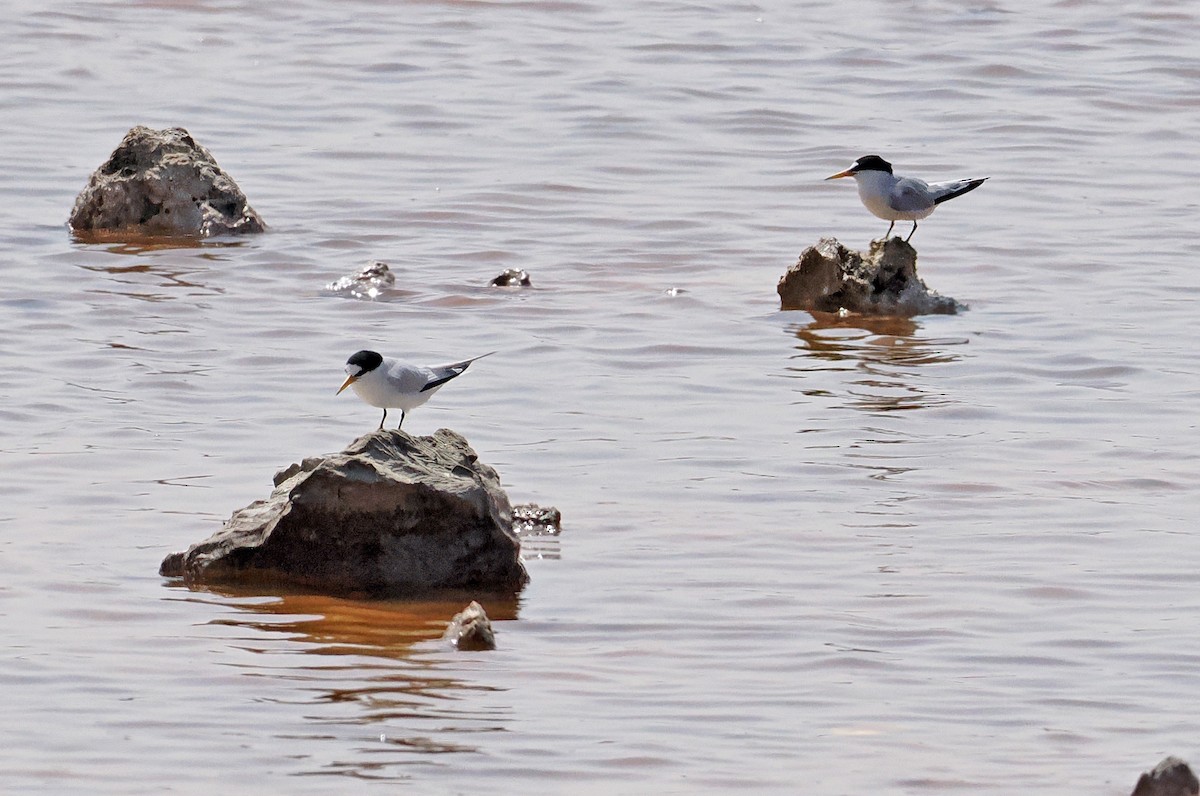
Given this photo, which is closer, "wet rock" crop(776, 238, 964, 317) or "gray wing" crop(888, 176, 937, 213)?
"wet rock" crop(776, 238, 964, 317)

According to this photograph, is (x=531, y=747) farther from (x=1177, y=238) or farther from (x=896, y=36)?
(x=896, y=36)

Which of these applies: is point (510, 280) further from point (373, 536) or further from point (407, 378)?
point (373, 536)

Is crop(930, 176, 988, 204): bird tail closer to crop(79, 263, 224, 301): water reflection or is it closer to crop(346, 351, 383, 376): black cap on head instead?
crop(79, 263, 224, 301): water reflection

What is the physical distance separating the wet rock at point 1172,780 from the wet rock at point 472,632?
6.60 feet

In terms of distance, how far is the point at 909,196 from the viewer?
10.9m

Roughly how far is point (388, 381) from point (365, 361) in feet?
0.52

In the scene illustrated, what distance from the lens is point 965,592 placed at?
655 cm

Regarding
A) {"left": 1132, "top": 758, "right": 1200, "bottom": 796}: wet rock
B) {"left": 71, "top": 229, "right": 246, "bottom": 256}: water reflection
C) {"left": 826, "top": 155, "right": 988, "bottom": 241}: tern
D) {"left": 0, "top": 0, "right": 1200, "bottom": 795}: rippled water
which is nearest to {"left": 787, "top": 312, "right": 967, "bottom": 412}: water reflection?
{"left": 0, "top": 0, "right": 1200, "bottom": 795}: rippled water

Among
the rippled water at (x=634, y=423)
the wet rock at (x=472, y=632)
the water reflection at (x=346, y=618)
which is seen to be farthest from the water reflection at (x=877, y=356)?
the wet rock at (x=472, y=632)

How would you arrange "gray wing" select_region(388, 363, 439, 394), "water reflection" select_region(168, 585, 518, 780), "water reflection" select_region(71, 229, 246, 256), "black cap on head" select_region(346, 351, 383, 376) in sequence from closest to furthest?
"water reflection" select_region(168, 585, 518, 780), "black cap on head" select_region(346, 351, 383, 376), "gray wing" select_region(388, 363, 439, 394), "water reflection" select_region(71, 229, 246, 256)

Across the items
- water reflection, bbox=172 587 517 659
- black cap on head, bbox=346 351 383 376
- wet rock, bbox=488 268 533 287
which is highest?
black cap on head, bbox=346 351 383 376

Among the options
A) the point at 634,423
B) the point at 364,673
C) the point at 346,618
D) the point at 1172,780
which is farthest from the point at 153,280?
the point at 1172,780

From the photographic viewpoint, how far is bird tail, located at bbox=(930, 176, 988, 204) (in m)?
11.1

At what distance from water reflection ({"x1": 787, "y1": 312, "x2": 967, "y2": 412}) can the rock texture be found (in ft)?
9.90
